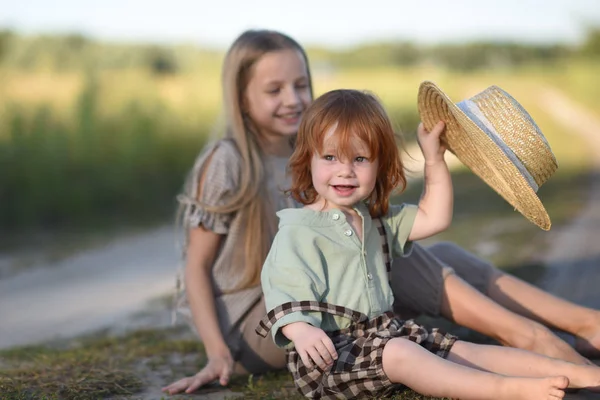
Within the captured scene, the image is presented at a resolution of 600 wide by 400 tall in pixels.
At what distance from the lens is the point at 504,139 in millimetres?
2721

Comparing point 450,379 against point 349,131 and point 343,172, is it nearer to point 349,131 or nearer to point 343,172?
point 343,172

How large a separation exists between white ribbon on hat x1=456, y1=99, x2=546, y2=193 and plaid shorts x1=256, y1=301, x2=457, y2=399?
1.93ft

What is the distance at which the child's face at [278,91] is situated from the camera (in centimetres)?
340

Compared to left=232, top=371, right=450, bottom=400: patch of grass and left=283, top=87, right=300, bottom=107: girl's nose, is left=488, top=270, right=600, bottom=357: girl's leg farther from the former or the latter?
left=283, top=87, right=300, bottom=107: girl's nose

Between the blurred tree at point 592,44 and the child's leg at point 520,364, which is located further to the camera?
the blurred tree at point 592,44

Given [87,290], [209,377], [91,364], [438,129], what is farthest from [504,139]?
[87,290]

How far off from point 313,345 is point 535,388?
0.65 meters

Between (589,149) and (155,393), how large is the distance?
10.7m

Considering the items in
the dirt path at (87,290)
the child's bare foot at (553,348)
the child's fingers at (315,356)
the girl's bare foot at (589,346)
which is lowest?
the dirt path at (87,290)

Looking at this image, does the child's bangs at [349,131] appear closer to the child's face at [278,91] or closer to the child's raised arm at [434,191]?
the child's raised arm at [434,191]

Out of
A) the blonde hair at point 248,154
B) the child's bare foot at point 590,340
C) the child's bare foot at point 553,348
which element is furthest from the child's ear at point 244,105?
the child's bare foot at point 590,340

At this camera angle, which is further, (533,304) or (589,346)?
(533,304)

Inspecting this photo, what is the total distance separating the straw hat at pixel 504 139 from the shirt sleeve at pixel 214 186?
85 centimetres

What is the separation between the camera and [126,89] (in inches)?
400
